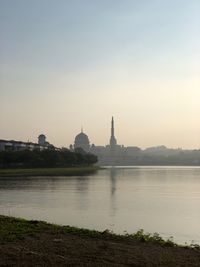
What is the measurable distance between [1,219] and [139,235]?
4689mm

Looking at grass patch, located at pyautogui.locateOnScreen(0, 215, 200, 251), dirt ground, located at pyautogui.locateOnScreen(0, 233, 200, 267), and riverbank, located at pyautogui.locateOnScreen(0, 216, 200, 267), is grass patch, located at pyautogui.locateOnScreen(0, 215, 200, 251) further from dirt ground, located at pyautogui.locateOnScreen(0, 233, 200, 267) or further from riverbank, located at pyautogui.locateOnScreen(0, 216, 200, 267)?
dirt ground, located at pyautogui.locateOnScreen(0, 233, 200, 267)

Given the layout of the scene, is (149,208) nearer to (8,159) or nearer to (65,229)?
(65,229)

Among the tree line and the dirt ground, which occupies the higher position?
the tree line

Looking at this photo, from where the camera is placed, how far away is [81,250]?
11180mm

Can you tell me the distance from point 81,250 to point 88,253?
380 mm

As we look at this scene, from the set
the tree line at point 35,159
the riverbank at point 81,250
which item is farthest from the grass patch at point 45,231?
the tree line at point 35,159

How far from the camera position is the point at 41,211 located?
27.6 metres

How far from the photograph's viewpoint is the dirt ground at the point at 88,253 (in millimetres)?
9906

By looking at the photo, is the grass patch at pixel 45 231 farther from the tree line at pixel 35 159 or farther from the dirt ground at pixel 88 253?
the tree line at pixel 35 159

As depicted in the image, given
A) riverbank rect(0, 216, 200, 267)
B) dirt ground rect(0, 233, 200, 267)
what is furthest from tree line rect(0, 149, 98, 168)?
dirt ground rect(0, 233, 200, 267)

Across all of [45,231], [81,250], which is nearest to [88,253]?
[81,250]

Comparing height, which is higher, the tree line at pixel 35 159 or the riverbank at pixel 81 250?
the tree line at pixel 35 159

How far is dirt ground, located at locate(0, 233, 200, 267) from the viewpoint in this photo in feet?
32.5

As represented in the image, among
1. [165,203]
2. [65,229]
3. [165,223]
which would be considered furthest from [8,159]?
[65,229]
